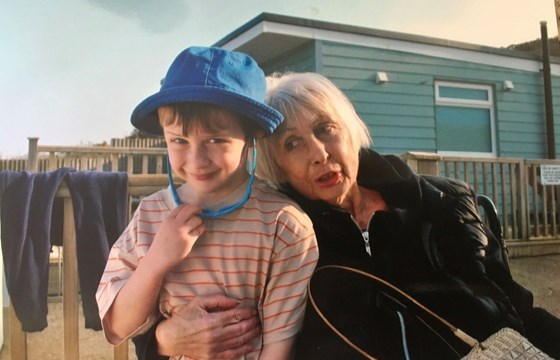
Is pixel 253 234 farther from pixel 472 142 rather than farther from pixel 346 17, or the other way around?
pixel 472 142

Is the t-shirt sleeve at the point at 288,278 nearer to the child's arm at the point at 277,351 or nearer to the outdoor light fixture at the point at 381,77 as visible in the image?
the child's arm at the point at 277,351

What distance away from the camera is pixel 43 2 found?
0.74 m

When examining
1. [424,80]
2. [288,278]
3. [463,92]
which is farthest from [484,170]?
[288,278]

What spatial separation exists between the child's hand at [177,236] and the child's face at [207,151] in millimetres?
43

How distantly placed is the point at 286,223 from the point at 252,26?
0.50 metres

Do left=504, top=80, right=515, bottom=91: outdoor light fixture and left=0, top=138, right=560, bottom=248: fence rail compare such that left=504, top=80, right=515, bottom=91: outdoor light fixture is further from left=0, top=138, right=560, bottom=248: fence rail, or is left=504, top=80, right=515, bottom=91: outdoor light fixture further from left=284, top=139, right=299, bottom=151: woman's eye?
left=284, top=139, right=299, bottom=151: woman's eye

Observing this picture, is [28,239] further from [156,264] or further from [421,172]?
[421,172]

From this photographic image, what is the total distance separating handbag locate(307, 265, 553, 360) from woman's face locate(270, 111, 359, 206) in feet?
0.51

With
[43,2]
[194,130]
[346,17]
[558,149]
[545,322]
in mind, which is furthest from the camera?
[558,149]

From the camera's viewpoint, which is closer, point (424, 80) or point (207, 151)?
point (207, 151)

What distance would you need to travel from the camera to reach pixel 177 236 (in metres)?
0.59

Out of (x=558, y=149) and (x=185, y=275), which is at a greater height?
(x=558, y=149)

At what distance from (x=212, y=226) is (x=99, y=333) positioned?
642 mm

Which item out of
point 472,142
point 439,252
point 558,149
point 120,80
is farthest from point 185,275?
point 472,142
